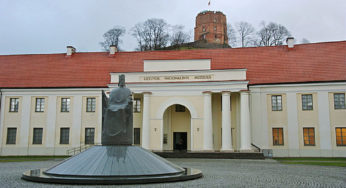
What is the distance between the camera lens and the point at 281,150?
3444 cm

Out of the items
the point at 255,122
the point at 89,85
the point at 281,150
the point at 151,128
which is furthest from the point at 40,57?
the point at 281,150

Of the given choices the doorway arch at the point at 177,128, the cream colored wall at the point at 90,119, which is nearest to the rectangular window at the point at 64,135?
the cream colored wall at the point at 90,119

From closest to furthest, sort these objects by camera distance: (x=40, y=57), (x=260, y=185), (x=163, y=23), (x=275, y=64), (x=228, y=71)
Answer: (x=260, y=185) < (x=228, y=71) < (x=275, y=64) < (x=40, y=57) < (x=163, y=23)

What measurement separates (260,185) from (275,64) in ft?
88.5

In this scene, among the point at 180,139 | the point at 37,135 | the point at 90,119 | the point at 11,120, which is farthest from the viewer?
the point at 11,120

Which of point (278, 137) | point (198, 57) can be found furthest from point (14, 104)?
point (278, 137)

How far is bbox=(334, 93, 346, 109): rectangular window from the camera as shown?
33.8 m

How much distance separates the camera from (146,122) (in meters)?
34.2

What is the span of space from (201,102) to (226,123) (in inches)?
120

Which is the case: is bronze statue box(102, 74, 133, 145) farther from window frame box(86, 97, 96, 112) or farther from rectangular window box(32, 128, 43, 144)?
rectangular window box(32, 128, 43, 144)

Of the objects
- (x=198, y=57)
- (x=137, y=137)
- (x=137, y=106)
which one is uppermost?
(x=198, y=57)

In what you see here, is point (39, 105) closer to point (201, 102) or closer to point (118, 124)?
point (201, 102)

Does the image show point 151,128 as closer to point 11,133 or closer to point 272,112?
point 272,112

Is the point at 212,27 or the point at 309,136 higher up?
the point at 212,27
